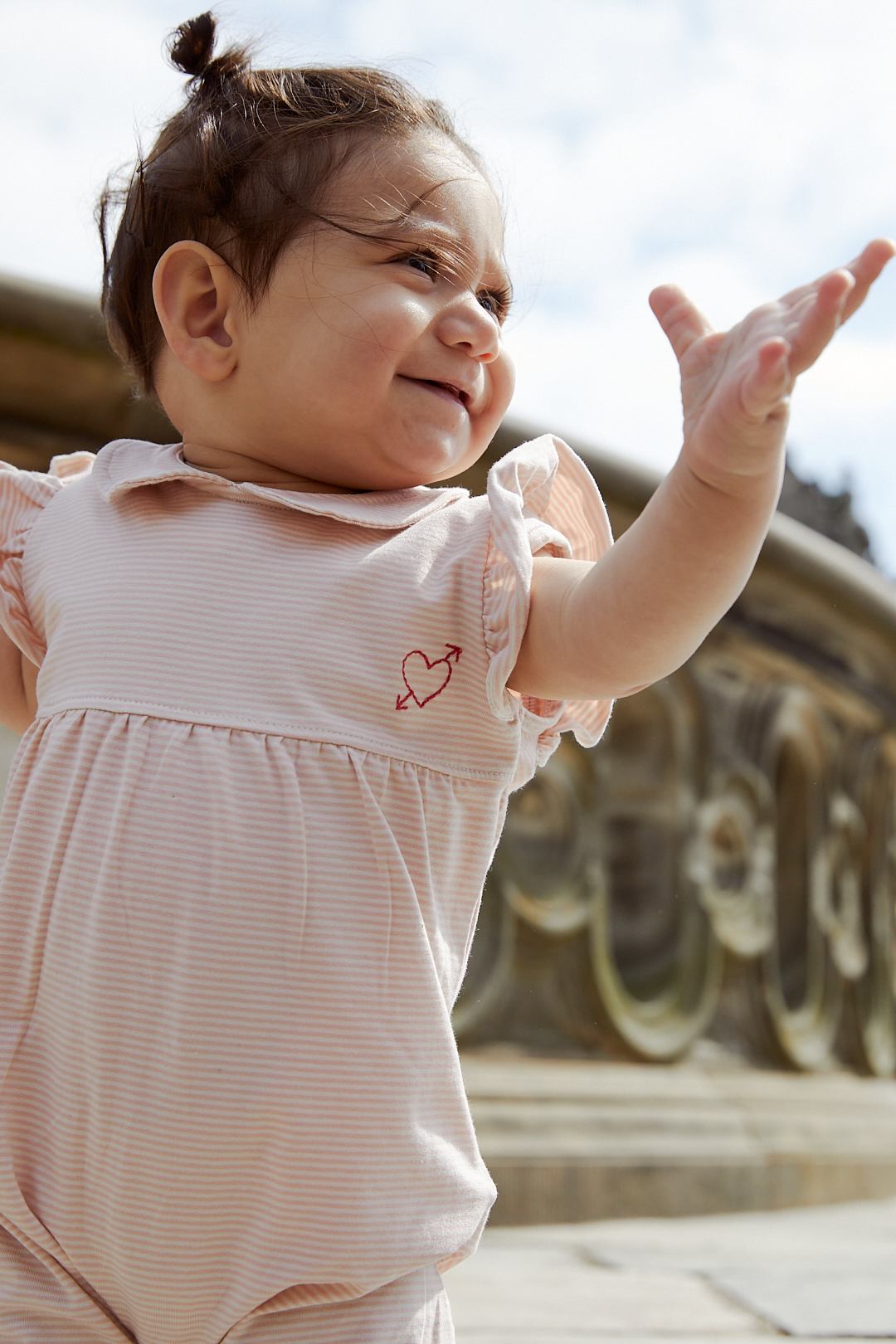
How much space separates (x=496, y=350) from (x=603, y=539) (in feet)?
0.70

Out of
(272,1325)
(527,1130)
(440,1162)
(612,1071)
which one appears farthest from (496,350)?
(612,1071)

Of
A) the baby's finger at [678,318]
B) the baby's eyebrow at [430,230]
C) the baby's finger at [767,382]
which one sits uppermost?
the baby's eyebrow at [430,230]

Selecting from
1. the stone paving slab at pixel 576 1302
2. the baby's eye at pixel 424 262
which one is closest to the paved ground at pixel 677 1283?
the stone paving slab at pixel 576 1302

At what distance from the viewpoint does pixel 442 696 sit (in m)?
1.23

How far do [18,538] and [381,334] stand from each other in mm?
442

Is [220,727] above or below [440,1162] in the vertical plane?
above

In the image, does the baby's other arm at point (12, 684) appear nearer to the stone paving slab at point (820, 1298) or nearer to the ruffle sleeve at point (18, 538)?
the ruffle sleeve at point (18, 538)

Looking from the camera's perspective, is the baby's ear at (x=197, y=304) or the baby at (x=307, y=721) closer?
the baby at (x=307, y=721)

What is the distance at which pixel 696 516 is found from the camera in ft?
3.53

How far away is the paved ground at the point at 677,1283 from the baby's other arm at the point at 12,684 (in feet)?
3.09

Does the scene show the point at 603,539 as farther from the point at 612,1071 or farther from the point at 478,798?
the point at 612,1071

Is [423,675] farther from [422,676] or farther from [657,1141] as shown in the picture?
[657,1141]

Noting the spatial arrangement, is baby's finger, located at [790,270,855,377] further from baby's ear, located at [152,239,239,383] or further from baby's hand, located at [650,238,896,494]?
baby's ear, located at [152,239,239,383]

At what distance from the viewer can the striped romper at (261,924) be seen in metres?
1.15
